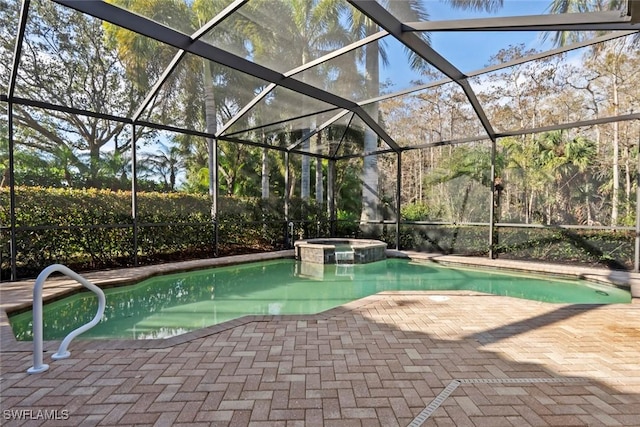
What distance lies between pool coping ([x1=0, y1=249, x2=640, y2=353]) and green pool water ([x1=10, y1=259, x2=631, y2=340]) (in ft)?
0.52

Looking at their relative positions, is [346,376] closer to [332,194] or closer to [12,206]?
[12,206]

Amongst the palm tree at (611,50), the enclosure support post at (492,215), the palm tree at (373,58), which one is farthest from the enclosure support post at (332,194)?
the palm tree at (611,50)

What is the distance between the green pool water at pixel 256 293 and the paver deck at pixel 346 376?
103 centimetres

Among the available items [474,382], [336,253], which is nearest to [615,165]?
[336,253]

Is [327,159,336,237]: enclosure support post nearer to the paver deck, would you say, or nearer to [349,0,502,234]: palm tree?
[349,0,502,234]: palm tree

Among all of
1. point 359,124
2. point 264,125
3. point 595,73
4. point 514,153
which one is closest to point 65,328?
point 264,125

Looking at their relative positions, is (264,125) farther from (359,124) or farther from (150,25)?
(150,25)

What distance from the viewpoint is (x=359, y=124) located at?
9.41 meters

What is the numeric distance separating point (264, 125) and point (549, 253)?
7829mm

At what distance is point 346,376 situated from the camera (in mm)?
2408

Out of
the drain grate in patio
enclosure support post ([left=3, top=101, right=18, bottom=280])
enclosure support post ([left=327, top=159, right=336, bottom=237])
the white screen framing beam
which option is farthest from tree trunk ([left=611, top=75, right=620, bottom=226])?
enclosure support post ([left=3, top=101, right=18, bottom=280])

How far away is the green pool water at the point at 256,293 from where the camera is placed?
4203 millimetres

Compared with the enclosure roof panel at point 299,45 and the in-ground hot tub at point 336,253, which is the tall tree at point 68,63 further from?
the in-ground hot tub at point 336,253

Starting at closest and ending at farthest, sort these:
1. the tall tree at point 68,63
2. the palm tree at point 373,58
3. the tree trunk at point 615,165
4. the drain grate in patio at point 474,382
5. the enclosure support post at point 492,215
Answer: the drain grate in patio at point 474,382
the palm tree at point 373,58
the tall tree at point 68,63
the tree trunk at point 615,165
the enclosure support post at point 492,215
